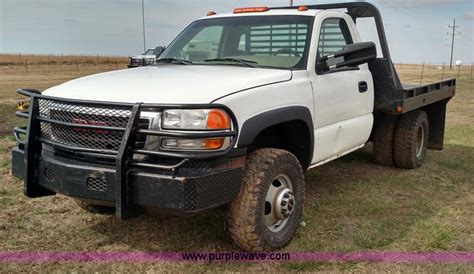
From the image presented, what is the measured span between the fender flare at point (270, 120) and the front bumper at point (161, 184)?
161 millimetres

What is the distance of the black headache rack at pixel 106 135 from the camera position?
3.17m

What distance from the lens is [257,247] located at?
12.0 ft

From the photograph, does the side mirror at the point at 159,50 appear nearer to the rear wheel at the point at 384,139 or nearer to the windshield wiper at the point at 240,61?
the windshield wiper at the point at 240,61

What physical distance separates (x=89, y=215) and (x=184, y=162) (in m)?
1.98

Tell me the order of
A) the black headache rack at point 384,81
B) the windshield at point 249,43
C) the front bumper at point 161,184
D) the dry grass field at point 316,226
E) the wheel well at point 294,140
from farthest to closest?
1. the black headache rack at point 384,81
2. the windshield at point 249,43
3. the wheel well at point 294,140
4. the dry grass field at point 316,226
5. the front bumper at point 161,184

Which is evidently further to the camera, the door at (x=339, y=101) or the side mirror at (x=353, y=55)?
the door at (x=339, y=101)

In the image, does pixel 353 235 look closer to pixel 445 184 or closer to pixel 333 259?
pixel 333 259

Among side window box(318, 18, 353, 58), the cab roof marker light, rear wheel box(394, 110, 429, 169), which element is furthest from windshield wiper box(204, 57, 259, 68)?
rear wheel box(394, 110, 429, 169)

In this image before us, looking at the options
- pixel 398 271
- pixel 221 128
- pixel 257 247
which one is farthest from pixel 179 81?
pixel 398 271

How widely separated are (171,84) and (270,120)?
30.3 inches

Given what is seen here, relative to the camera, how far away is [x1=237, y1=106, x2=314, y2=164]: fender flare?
11.4ft

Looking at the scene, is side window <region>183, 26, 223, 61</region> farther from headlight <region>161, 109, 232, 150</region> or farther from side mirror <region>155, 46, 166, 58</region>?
headlight <region>161, 109, 232, 150</region>

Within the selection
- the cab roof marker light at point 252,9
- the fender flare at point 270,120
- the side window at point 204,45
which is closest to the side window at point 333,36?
the cab roof marker light at point 252,9

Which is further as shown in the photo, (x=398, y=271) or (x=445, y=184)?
(x=445, y=184)
